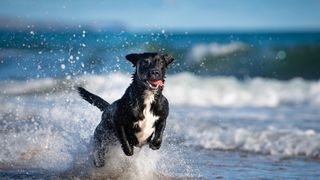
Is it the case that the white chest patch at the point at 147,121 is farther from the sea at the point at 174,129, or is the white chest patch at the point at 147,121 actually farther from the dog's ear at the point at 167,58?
the sea at the point at 174,129

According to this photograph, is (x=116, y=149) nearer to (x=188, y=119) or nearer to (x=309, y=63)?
(x=188, y=119)

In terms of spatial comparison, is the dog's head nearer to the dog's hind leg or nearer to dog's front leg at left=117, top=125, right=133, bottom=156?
dog's front leg at left=117, top=125, right=133, bottom=156

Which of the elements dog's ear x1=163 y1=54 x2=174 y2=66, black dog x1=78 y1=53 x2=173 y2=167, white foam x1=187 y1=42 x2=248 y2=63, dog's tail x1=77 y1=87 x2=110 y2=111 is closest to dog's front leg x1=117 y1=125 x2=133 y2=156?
black dog x1=78 y1=53 x2=173 y2=167

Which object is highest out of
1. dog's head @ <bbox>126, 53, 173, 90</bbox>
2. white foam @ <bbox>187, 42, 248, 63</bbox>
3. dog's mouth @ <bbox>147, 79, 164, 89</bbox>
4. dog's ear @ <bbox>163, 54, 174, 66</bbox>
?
white foam @ <bbox>187, 42, 248, 63</bbox>

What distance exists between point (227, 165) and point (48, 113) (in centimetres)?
→ 402

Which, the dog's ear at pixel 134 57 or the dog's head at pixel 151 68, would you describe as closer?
the dog's head at pixel 151 68

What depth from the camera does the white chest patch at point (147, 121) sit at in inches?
301

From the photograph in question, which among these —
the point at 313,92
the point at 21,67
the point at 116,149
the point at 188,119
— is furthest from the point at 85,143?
the point at 313,92

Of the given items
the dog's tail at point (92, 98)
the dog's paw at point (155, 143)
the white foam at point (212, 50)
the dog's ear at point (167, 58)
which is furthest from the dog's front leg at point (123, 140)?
the white foam at point (212, 50)

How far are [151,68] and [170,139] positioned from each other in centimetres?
453

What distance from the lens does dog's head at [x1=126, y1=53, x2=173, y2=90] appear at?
7.44m

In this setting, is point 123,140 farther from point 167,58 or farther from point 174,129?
point 174,129

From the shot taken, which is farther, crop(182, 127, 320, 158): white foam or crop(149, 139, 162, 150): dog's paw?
crop(182, 127, 320, 158): white foam

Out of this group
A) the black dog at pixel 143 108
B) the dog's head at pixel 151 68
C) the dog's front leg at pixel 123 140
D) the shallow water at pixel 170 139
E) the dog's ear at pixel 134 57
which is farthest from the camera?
the shallow water at pixel 170 139
